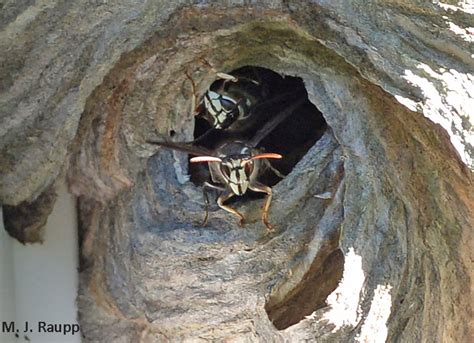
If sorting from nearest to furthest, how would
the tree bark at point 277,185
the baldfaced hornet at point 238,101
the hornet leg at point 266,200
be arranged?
the tree bark at point 277,185 < the hornet leg at point 266,200 < the baldfaced hornet at point 238,101

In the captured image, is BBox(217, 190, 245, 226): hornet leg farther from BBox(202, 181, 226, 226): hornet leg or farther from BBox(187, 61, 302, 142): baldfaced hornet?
BBox(187, 61, 302, 142): baldfaced hornet

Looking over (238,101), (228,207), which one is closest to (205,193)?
(228,207)

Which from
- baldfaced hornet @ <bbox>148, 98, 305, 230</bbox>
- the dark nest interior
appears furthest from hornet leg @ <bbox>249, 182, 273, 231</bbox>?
the dark nest interior

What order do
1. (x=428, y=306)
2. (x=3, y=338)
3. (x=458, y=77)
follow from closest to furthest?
(x=458, y=77) → (x=428, y=306) → (x=3, y=338)

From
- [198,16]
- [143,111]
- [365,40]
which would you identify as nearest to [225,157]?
[143,111]

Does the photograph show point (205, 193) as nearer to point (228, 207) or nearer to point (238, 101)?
point (228, 207)

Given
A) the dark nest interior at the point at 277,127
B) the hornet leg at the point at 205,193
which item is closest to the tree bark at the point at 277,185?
the hornet leg at the point at 205,193

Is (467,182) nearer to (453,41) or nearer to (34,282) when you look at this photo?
(453,41)

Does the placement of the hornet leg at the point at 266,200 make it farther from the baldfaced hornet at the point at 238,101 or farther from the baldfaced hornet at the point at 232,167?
the baldfaced hornet at the point at 238,101
